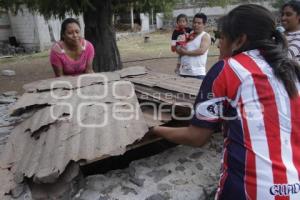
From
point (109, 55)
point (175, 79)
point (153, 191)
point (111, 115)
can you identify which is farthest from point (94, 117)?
point (109, 55)

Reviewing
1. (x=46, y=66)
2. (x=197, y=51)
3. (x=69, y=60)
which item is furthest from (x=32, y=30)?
(x=69, y=60)

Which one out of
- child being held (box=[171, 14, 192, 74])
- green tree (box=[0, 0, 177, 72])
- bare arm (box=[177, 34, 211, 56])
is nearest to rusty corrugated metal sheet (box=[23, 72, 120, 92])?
bare arm (box=[177, 34, 211, 56])

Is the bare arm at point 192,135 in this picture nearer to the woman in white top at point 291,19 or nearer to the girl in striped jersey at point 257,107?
the girl in striped jersey at point 257,107

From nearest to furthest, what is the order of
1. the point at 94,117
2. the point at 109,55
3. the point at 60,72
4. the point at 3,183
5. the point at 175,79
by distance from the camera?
the point at 3,183
the point at 94,117
the point at 175,79
the point at 60,72
the point at 109,55

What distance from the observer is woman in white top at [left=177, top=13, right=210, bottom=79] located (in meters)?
4.71

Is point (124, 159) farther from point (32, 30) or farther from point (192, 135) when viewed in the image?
point (32, 30)

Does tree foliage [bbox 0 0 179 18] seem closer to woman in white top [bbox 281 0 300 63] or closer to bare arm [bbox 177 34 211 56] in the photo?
bare arm [bbox 177 34 211 56]

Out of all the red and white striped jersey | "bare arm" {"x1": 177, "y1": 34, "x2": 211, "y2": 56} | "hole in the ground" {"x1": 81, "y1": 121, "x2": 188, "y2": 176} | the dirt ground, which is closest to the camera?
the red and white striped jersey

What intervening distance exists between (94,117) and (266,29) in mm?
1293

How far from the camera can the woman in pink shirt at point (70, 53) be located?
12.2 feet

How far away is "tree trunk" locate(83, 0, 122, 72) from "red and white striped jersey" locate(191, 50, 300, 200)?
6575 millimetres

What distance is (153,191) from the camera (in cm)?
222

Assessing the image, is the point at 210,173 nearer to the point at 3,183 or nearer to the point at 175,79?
the point at 175,79

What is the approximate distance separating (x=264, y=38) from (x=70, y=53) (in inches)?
105
